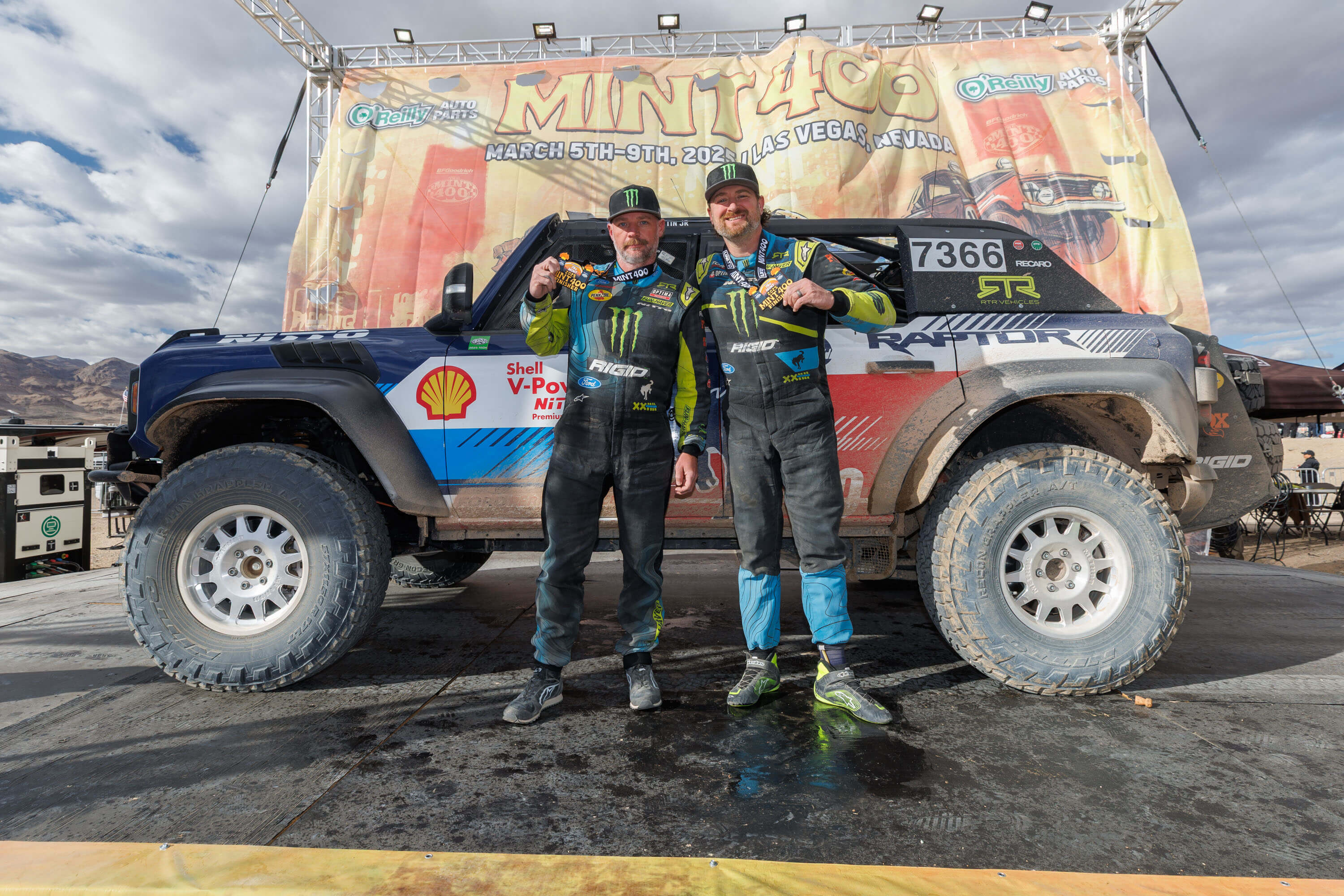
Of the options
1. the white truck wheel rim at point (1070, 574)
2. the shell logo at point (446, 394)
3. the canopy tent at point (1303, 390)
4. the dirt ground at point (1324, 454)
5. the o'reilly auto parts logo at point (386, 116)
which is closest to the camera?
the white truck wheel rim at point (1070, 574)

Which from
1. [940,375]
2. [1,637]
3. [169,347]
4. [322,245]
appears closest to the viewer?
[940,375]

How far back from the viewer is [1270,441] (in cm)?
273

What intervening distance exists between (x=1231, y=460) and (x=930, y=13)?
43.1 ft

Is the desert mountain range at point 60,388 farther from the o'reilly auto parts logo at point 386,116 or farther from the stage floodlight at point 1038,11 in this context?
the stage floodlight at point 1038,11

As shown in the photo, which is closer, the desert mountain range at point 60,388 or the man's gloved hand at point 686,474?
the man's gloved hand at point 686,474

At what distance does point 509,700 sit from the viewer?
238 cm

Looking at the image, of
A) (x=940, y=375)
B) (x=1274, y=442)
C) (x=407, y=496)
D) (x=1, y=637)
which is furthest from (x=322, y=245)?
(x=1274, y=442)

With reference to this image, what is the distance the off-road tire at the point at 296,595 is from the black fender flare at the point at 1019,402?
2.10 m

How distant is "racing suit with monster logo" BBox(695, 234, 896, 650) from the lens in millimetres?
2264

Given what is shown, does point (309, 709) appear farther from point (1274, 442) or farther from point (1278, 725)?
point (1274, 442)

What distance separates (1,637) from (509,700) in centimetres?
302

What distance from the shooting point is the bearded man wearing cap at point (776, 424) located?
2.26 meters

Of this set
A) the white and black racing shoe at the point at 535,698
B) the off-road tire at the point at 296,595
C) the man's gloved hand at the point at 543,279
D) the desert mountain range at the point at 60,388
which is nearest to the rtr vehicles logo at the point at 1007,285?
the man's gloved hand at the point at 543,279

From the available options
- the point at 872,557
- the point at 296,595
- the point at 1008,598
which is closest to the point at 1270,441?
the point at 1008,598
